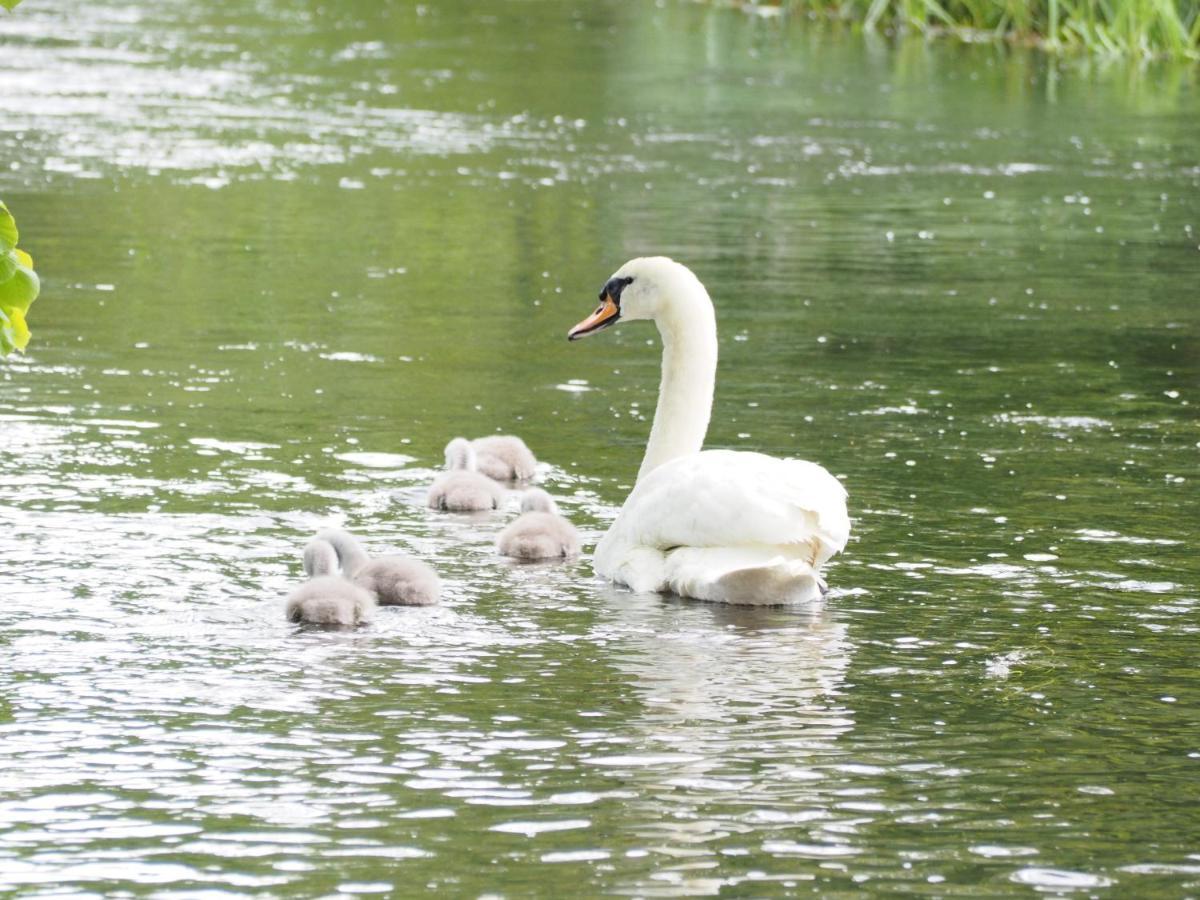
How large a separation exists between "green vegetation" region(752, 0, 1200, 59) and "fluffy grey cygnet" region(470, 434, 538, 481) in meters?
29.3

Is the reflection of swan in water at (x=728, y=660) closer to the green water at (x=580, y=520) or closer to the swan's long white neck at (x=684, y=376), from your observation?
the green water at (x=580, y=520)

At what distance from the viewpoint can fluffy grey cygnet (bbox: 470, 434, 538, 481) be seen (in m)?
11.7

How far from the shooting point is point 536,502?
1064 cm

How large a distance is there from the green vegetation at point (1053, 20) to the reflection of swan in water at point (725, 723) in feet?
104

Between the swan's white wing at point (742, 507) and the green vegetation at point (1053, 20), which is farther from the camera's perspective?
the green vegetation at point (1053, 20)

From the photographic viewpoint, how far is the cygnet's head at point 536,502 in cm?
1063

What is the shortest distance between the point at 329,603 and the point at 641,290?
2377mm

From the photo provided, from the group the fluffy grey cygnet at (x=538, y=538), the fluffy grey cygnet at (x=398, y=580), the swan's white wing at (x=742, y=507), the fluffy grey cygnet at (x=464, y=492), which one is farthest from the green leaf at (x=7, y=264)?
the fluffy grey cygnet at (x=464, y=492)

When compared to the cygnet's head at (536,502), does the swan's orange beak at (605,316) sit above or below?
above

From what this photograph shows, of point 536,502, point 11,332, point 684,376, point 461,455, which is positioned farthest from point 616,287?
point 11,332

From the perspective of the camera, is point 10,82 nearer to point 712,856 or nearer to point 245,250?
point 245,250

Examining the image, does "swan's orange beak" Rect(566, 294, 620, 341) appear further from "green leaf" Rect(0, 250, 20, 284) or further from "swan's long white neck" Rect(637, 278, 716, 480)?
"green leaf" Rect(0, 250, 20, 284)

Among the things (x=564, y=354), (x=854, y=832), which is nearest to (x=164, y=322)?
Answer: (x=564, y=354)

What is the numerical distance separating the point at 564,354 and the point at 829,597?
6.28 metres
